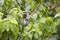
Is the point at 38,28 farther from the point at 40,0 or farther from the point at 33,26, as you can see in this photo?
the point at 40,0

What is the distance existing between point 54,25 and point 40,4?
0.49 metres

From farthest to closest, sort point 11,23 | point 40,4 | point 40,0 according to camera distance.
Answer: point 40,4 → point 40,0 → point 11,23

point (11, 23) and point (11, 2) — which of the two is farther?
point (11, 2)

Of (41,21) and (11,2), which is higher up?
(11,2)

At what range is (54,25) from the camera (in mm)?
1498

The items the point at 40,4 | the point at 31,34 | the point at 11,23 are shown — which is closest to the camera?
the point at 11,23

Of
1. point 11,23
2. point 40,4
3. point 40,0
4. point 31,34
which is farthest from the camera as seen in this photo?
point 40,4

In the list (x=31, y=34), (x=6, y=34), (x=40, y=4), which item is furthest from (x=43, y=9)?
(x=6, y=34)

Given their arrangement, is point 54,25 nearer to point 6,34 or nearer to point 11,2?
point 6,34

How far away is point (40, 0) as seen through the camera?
5.95 feet

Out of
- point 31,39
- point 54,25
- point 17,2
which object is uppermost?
point 17,2

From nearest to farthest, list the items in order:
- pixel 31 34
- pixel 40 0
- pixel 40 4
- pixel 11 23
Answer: pixel 11 23 → pixel 31 34 → pixel 40 0 → pixel 40 4

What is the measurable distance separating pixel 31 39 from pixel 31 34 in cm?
5

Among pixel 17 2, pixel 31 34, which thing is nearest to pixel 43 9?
pixel 17 2
